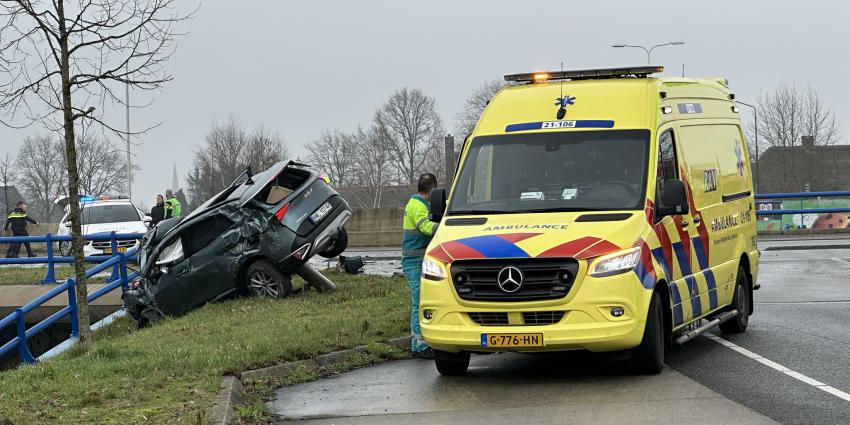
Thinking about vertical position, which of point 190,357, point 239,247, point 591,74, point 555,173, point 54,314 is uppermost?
point 591,74

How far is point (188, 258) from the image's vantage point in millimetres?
16750

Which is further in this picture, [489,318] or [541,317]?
[489,318]

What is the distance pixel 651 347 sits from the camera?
9305 millimetres

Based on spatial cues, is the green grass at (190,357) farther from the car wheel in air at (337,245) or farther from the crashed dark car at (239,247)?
the car wheel in air at (337,245)

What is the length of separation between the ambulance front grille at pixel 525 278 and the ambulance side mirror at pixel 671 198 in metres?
1.31

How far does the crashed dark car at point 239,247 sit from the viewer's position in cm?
1658

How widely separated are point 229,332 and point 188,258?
4.03 m

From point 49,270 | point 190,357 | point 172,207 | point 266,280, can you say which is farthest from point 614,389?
point 172,207

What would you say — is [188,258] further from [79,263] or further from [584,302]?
[584,302]

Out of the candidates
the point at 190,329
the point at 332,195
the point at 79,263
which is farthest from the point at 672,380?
the point at 332,195

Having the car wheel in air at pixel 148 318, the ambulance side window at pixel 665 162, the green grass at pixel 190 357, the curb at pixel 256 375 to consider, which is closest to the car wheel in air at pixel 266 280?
the green grass at pixel 190 357

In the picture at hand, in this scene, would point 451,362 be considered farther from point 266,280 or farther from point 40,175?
point 40,175

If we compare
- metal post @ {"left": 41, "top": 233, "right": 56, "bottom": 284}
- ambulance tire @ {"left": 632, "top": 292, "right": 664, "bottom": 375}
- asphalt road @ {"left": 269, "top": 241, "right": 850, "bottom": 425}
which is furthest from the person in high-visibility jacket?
ambulance tire @ {"left": 632, "top": 292, "right": 664, "bottom": 375}

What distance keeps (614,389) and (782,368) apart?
5.60 ft
